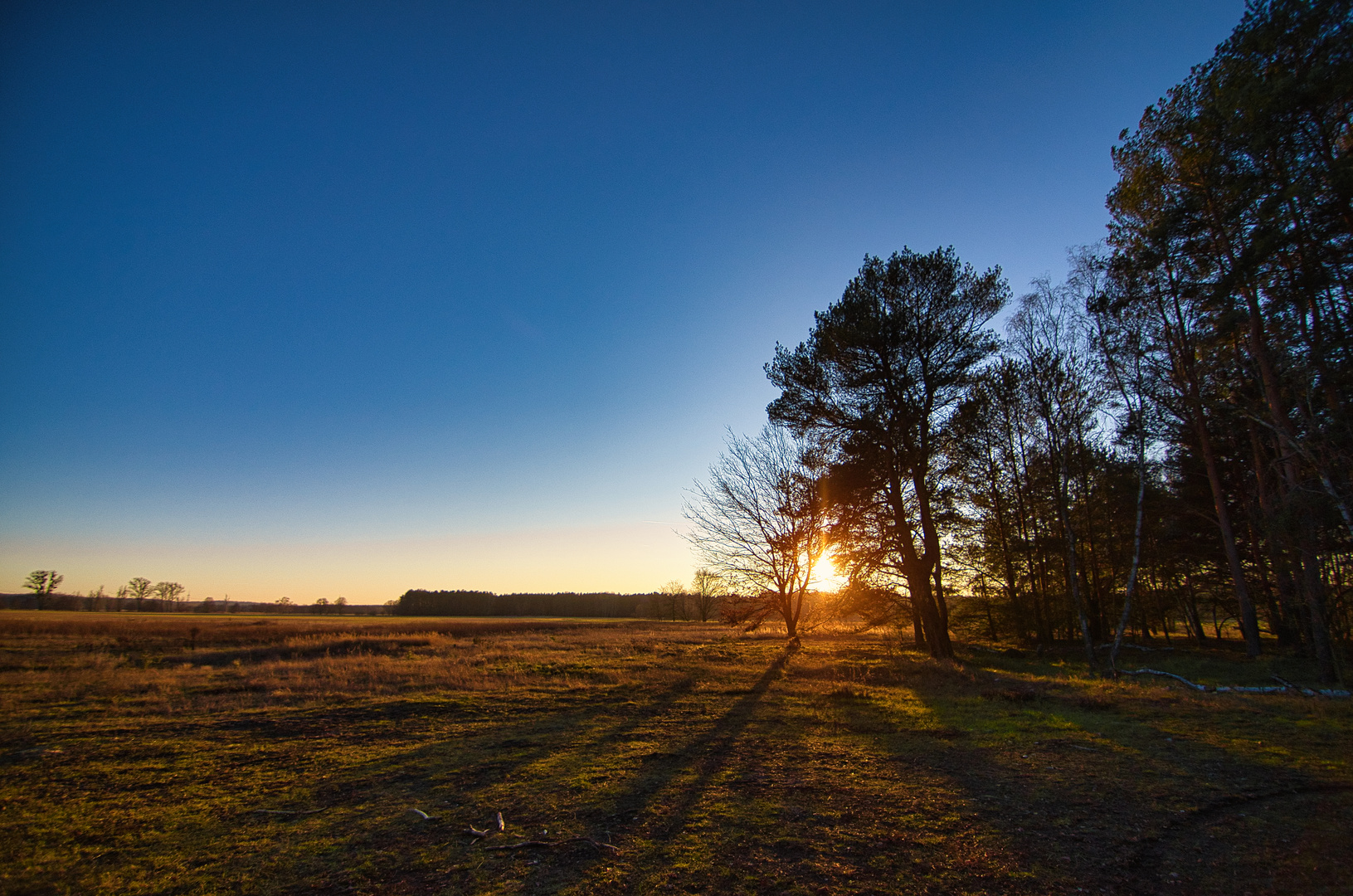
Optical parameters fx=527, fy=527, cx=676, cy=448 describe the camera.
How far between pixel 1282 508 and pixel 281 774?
19.4 metres

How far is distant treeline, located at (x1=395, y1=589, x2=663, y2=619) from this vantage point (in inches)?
4828

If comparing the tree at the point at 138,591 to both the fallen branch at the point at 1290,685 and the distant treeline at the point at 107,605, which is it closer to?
the distant treeline at the point at 107,605

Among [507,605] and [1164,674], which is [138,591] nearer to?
[507,605]

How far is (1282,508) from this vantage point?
38.5 ft

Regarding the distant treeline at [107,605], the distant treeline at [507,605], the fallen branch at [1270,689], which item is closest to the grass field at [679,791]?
the fallen branch at [1270,689]

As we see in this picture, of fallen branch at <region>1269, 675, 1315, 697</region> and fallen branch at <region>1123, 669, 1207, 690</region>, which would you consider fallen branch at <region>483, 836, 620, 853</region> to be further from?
fallen branch at <region>1269, 675, 1315, 697</region>

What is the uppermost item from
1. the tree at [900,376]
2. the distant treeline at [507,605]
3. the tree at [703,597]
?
the tree at [900,376]

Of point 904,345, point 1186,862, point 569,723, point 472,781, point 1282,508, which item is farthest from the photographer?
point 904,345

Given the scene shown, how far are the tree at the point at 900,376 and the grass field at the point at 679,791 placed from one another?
5.57m

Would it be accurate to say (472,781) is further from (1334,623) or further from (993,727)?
(1334,623)

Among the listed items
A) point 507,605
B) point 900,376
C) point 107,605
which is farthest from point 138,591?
point 900,376

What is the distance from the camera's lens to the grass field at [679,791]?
4090 millimetres

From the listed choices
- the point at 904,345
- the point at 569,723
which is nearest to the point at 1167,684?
the point at 904,345

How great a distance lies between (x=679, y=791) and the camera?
5.98m
